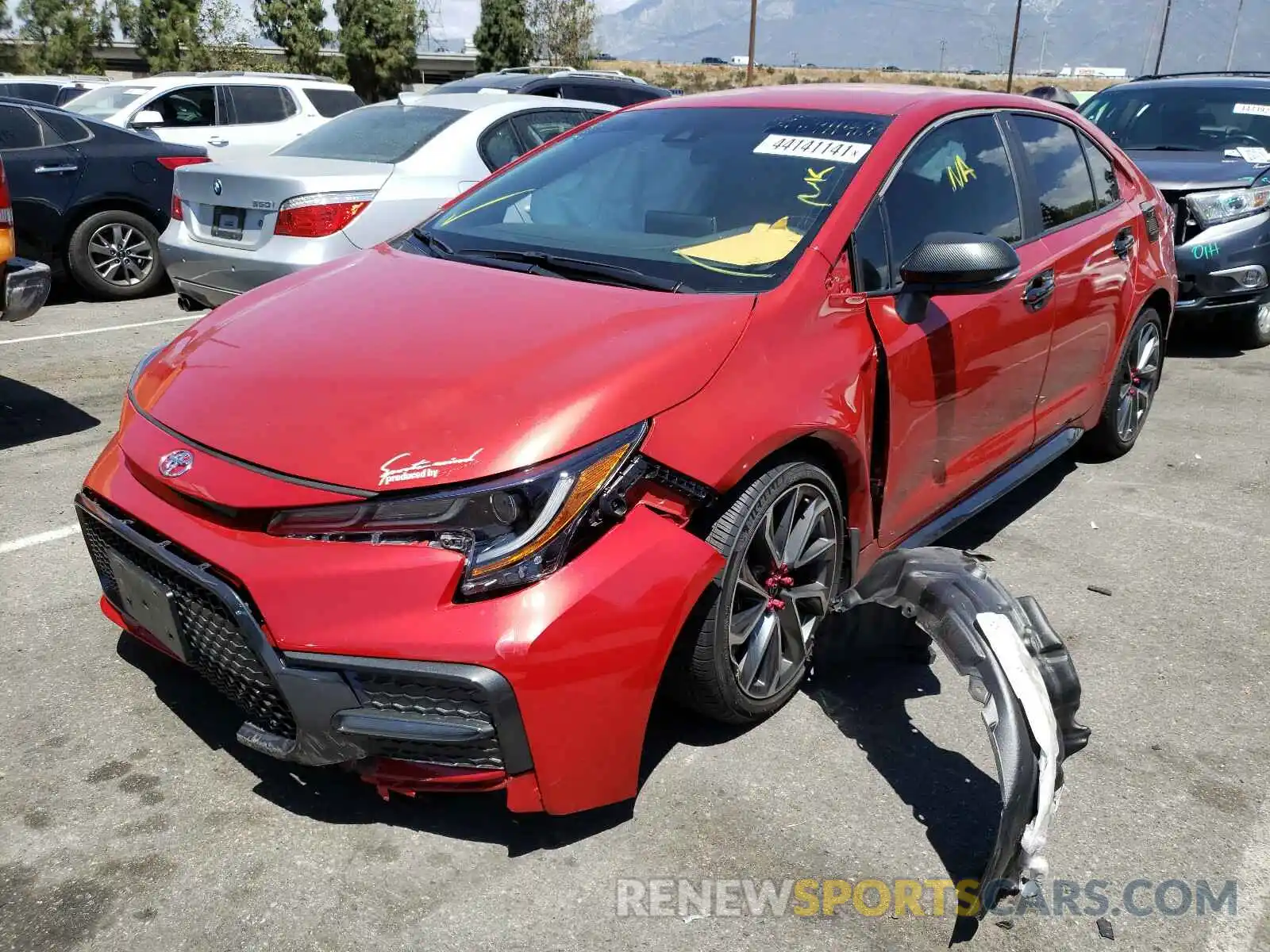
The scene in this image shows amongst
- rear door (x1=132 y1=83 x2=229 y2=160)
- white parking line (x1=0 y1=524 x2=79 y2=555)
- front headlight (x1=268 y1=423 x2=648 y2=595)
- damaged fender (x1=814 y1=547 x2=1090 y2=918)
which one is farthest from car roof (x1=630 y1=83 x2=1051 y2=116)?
rear door (x1=132 y1=83 x2=229 y2=160)

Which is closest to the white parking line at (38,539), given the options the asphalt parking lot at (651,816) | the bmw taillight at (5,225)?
the asphalt parking lot at (651,816)

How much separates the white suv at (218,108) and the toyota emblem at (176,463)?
9.39 meters

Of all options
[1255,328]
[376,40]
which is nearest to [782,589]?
[1255,328]

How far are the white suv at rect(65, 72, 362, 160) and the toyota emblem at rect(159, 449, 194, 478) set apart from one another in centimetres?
939

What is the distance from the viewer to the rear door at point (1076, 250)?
12.8 ft

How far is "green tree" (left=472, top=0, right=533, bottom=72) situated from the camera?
50.8 m

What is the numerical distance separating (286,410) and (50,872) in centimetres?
110

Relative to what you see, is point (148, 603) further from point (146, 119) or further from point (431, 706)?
point (146, 119)

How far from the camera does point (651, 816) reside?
8.50ft

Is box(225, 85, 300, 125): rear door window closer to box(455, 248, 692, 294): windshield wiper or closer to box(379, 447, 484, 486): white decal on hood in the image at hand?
box(455, 248, 692, 294): windshield wiper

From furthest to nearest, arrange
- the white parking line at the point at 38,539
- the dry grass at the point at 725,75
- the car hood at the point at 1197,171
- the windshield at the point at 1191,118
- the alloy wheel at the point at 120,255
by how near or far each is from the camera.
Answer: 1. the dry grass at the point at 725,75
2. the alloy wheel at the point at 120,255
3. the windshield at the point at 1191,118
4. the car hood at the point at 1197,171
5. the white parking line at the point at 38,539

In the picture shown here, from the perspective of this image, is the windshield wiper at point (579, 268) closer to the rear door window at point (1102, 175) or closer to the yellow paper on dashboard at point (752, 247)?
the yellow paper on dashboard at point (752, 247)

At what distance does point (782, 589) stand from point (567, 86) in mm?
9345

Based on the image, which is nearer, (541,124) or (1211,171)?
(1211,171)
